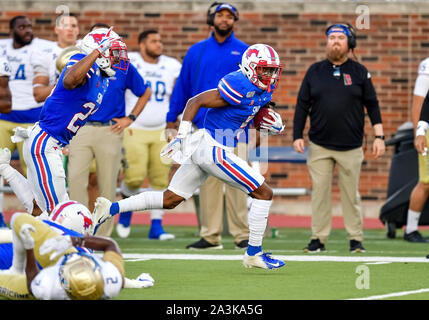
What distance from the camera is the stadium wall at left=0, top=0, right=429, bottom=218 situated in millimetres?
16062

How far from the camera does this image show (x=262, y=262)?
8.22 meters

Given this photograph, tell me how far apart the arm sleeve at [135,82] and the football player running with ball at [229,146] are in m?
2.34

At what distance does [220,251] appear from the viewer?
10.2 metres

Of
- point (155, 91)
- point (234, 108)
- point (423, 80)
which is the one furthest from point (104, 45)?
point (155, 91)

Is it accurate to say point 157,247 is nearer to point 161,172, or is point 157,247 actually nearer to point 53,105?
point 161,172

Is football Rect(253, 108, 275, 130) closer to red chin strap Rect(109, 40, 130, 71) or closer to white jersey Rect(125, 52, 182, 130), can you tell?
red chin strap Rect(109, 40, 130, 71)

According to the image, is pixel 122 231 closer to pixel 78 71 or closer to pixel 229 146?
pixel 229 146

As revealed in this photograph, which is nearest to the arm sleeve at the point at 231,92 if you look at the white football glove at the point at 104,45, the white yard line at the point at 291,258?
the white football glove at the point at 104,45

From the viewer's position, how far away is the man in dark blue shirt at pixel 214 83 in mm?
10422

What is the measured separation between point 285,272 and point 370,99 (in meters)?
2.92

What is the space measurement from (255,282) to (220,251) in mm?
2749

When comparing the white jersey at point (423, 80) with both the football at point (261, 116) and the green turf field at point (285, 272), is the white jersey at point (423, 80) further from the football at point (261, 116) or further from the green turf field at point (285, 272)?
the football at point (261, 116)

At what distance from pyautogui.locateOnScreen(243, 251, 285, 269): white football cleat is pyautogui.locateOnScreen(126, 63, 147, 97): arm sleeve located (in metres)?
3.07
